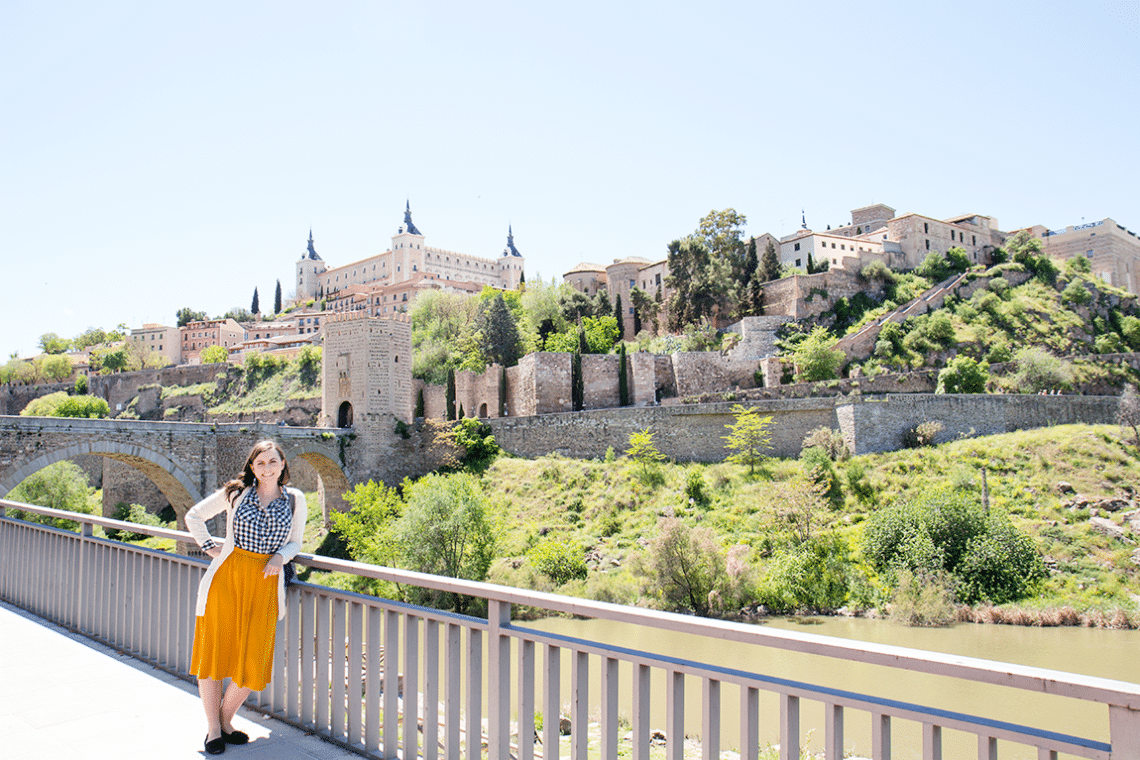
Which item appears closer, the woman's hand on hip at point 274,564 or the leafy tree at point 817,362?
the woman's hand on hip at point 274,564

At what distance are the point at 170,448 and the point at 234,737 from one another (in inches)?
892

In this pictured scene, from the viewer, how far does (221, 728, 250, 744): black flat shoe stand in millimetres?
3633

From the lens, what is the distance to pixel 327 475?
29.5 metres

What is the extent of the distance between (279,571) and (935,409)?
28431 mm

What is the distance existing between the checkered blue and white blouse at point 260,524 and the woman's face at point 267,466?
3.6 inches

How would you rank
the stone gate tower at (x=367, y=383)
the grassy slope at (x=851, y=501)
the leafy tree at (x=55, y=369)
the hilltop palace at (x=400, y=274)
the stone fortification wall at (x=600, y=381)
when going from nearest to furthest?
the grassy slope at (x=851, y=501) → the stone gate tower at (x=367, y=383) → the stone fortification wall at (x=600, y=381) → the leafy tree at (x=55, y=369) → the hilltop palace at (x=400, y=274)

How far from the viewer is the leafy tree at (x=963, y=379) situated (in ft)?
103

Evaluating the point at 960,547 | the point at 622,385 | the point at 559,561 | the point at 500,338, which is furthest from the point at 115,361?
the point at 960,547

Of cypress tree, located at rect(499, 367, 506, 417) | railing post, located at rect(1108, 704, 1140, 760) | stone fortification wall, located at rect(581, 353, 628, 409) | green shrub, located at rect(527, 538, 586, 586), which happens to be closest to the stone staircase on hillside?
stone fortification wall, located at rect(581, 353, 628, 409)

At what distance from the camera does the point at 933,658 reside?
6.75 feet

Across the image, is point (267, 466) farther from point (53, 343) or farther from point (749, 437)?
point (53, 343)

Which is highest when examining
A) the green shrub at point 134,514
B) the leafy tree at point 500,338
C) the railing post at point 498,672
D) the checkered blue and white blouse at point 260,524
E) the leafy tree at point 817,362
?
the leafy tree at point 500,338

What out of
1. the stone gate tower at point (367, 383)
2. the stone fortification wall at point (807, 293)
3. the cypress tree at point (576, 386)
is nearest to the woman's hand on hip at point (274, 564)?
the stone gate tower at point (367, 383)

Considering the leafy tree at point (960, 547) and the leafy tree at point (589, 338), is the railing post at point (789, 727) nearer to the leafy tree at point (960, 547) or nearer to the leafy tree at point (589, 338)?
the leafy tree at point (960, 547)
